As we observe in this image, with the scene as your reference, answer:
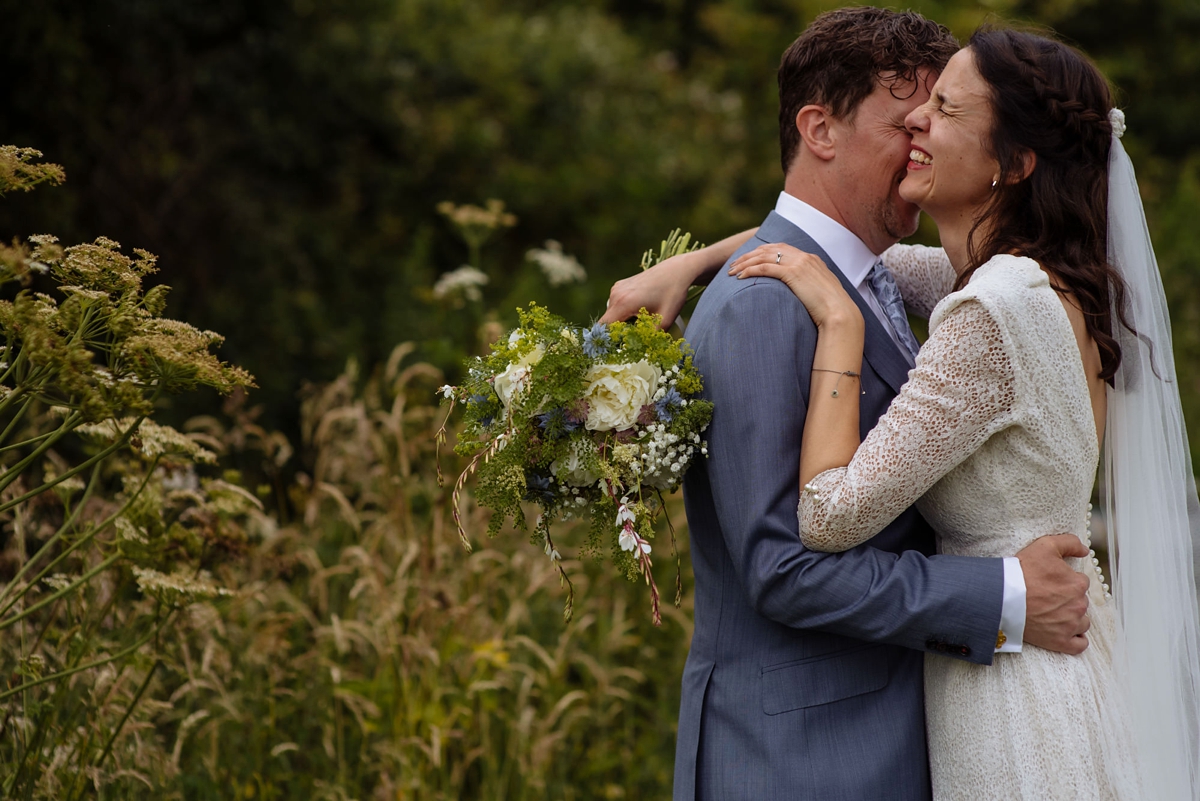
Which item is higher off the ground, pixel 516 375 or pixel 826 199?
pixel 826 199

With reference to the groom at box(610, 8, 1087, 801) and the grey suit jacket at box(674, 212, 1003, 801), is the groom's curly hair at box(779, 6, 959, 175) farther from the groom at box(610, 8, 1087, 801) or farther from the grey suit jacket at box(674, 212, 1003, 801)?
the grey suit jacket at box(674, 212, 1003, 801)

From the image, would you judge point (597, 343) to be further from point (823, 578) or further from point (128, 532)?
point (128, 532)

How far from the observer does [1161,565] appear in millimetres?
2559

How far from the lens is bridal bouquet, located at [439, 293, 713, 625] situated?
7.36 ft

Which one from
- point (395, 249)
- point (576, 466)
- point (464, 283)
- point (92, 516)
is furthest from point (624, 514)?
Result: point (395, 249)

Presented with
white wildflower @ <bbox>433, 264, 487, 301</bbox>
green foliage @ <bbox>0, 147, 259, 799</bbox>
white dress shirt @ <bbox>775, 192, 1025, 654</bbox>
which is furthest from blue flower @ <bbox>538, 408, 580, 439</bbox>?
white wildflower @ <bbox>433, 264, 487, 301</bbox>

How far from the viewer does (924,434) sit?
2.18 metres

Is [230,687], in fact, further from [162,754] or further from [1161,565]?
[1161,565]

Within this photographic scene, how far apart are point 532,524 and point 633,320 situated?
7.78ft

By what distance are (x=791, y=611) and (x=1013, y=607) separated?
46 cm

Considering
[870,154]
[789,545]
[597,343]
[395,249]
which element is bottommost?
[789,545]

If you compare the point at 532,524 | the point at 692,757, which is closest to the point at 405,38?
the point at 532,524

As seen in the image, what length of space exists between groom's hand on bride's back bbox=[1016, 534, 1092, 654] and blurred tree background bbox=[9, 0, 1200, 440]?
128 inches

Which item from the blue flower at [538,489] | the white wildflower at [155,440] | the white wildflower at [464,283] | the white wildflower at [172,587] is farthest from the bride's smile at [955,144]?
the white wildflower at [464,283]
